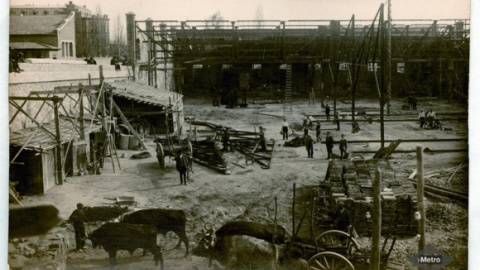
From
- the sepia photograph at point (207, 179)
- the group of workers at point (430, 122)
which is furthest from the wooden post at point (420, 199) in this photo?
the group of workers at point (430, 122)

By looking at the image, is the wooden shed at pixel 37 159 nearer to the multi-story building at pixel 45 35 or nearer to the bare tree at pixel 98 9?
the multi-story building at pixel 45 35

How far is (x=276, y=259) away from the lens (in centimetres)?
1009

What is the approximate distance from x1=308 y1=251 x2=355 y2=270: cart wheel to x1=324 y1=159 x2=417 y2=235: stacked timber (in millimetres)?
1980

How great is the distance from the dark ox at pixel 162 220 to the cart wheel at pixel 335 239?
3.29 m

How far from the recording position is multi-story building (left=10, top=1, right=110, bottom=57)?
456 inches

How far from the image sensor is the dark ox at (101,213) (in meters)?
11.5

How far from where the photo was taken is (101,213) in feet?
38.1

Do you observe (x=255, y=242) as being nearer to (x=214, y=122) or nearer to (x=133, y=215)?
(x=133, y=215)

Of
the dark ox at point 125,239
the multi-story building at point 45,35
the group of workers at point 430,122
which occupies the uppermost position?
the multi-story building at point 45,35

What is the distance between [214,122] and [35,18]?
52.0 feet

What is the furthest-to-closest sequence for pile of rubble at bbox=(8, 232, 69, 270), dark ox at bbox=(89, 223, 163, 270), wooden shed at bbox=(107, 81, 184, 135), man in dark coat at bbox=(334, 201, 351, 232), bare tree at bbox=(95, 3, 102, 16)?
wooden shed at bbox=(107, 81, 184, 135) → man in dark coat at bbox=(334, 201, 351, 232) → bare tree at bbox=(95, 3, 102, 16) → dark ox at bbox=(89, 223, 163, 270) → pile of rubble at bbox=(8, 232, 69, 270)

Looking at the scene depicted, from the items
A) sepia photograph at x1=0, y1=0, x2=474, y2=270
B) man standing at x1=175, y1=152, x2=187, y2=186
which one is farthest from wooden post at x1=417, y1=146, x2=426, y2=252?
man standing at x1=175, y1=152, x2=187, y2=186

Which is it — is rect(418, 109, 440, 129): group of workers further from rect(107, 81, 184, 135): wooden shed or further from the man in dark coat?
rect(107, 81, 184, 135): wooden shed

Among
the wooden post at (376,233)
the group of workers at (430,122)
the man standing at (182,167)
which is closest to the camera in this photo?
the wooden post at (376,233)
